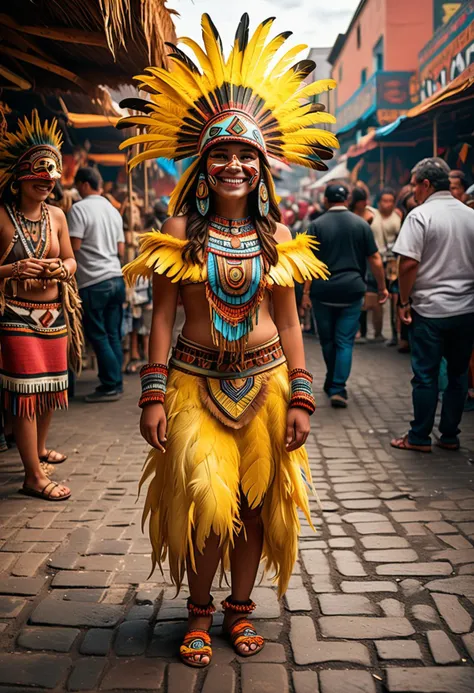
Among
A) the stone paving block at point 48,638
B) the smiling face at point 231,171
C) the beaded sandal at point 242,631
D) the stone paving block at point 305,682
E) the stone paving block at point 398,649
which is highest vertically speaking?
the smiling face at point 231,171

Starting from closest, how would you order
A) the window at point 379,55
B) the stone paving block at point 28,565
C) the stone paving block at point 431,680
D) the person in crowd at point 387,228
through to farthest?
1. the stone paving block at point 431,680
2. the stone paving block at point 28,565
3. the person in crowd at point 387,228
4. the window at point 379,55

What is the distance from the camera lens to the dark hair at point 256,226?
280 cm

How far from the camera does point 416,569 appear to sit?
3576 millimetres

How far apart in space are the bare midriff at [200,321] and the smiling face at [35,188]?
6.84ft

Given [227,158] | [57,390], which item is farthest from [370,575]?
[57,390]

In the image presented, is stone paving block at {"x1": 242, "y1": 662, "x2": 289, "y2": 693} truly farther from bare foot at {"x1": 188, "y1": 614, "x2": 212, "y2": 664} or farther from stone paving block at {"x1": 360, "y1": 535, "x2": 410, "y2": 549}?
stone paving block at {"x1": 360, "y1": 535, "x2": 410, "y2": 549}

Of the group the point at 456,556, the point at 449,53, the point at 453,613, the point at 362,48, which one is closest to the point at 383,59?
the point at 362,48

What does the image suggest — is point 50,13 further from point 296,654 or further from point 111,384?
point 296,654

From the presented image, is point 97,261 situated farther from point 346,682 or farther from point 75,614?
point 346,682

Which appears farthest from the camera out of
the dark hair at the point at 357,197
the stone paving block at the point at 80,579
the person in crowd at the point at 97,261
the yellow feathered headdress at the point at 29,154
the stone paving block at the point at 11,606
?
the dark hair at the point at 357,197

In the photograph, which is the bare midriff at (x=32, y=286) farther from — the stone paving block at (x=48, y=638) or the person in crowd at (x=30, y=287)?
the stone paving block at (x=48, y=638)

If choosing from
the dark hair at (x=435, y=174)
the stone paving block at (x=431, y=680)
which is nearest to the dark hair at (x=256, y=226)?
the stone paving block at (x=431, y=680)

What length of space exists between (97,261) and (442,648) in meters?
5.39

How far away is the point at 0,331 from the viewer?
15.2 feet
